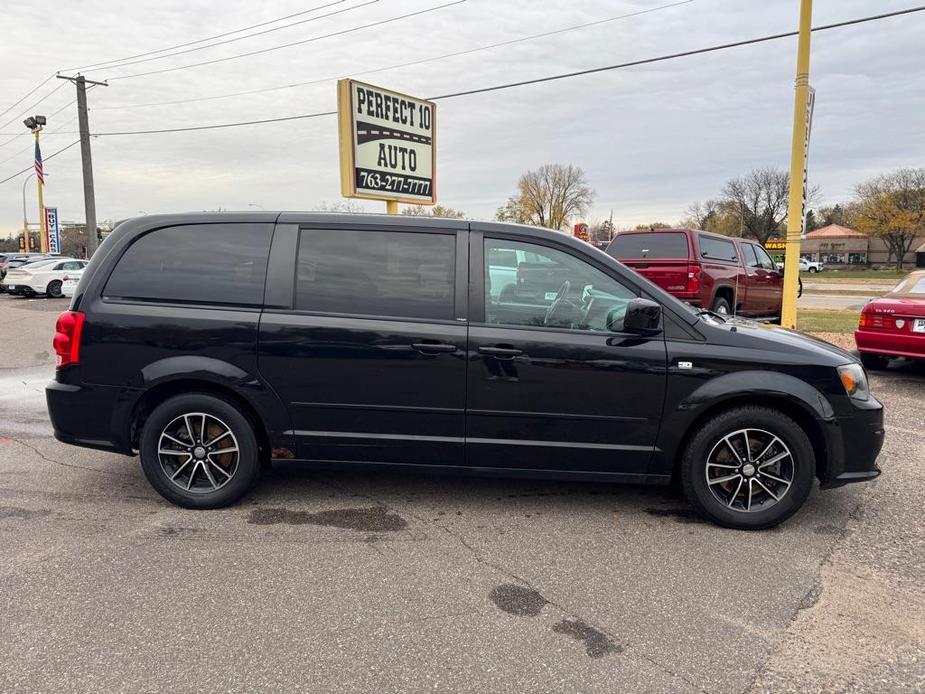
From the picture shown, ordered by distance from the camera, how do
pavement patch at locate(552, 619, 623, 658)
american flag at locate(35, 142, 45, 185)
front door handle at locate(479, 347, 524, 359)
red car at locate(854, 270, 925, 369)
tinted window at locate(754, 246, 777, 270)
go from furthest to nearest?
american flag at locate(35, 142, 45, 185), tinted window at locate(754, 246, 777, 270), red car at locate(854, 270, 925, 369), front door handle at locate(479, 347, 524, 359), pavement patch at locate(552, 619, 623, 658)

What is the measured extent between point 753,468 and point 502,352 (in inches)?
65.7

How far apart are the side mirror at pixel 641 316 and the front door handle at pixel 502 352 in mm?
655

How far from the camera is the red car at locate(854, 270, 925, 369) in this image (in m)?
7.25

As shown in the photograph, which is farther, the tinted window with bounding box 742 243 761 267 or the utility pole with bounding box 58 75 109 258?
the utility pole with bounding box 58 75 109 258

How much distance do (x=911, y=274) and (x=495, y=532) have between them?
8004mm

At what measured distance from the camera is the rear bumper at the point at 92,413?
3.85 meters

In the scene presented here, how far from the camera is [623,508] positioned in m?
3.99

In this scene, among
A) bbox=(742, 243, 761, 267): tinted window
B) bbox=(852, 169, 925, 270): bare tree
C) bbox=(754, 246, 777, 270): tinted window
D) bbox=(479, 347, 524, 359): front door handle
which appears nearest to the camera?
bbox=(479, 347, 524, 359): front door handle

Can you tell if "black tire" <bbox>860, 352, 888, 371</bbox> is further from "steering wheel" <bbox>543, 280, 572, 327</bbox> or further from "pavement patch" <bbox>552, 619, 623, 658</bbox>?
"pavement patch" <bbox>552, 619, 623, 658</bbox>

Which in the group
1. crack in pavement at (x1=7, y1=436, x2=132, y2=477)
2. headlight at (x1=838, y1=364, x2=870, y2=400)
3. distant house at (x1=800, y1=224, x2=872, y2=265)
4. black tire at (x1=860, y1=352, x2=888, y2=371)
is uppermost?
distant house at (x1=800, y1=224, x2=872, y2=265)

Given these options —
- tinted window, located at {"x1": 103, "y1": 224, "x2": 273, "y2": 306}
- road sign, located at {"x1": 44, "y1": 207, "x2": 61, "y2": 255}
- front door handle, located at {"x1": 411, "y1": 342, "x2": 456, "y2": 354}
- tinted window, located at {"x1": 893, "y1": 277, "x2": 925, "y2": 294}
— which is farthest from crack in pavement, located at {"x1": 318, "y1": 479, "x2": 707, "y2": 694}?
road sign, located at {"x1": 44, "y1": 207, "x2": 61, "y2": 255}

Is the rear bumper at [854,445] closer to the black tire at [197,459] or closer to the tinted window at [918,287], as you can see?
the black tire at [197,459]

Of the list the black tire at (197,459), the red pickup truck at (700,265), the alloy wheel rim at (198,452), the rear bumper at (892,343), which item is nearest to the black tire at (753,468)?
the black tire at (197,459)

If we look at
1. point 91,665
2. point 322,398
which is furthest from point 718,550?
point 91,665
